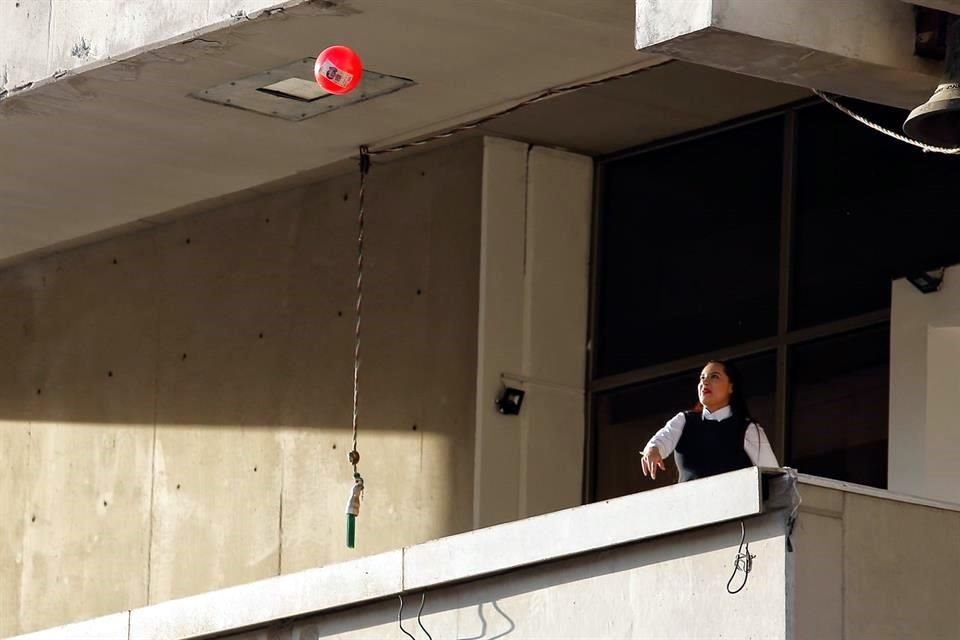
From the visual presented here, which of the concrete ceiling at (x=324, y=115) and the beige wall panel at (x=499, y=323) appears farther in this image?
the beige wall panel at (x=499, y=323)

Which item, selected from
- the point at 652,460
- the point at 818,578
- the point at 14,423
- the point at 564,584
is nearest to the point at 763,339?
the point at 652,460

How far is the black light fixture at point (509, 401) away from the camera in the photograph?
47.2ft

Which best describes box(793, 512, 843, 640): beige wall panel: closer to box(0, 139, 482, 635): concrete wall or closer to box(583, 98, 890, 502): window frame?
box(583, 98, 890, 502): window frame

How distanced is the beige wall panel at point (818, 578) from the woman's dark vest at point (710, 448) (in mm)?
1384

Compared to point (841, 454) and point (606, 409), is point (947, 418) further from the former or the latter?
point (606, 409)

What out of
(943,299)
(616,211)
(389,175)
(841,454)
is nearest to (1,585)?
(389,175)

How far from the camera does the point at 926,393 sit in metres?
12.2

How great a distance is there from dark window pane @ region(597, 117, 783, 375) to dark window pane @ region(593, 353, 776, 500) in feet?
0.59

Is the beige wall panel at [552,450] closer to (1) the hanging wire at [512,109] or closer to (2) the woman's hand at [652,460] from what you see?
(1) the hanging wire at [512,109]

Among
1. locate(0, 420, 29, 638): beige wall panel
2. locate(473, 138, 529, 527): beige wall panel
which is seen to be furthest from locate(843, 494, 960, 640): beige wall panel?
locate(0, 420, 29, 638): beige wall panel

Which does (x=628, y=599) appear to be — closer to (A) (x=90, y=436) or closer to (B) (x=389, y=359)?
(B) (x=389, y=359)

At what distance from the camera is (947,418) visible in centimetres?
1213

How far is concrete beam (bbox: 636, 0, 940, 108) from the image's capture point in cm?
866

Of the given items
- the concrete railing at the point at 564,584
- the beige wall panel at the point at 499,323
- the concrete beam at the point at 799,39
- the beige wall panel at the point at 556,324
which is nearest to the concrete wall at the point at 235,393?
the beige wall panel at the point at 499,323
